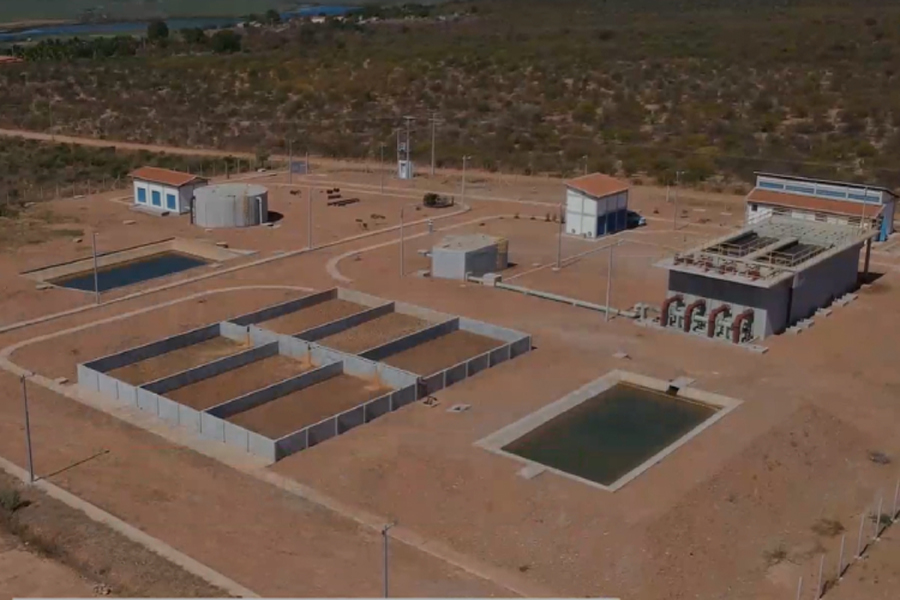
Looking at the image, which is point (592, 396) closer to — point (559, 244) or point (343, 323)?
point (343, 323)

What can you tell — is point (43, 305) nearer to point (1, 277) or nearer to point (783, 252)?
point (1, 277)

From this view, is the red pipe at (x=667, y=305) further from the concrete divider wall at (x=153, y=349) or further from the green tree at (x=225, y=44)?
the green tree at (x=225, y=44)

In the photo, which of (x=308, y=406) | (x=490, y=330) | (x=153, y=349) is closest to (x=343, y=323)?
(x=490, y=330)

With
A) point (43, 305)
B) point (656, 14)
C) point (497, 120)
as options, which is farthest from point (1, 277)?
point (656, 14)

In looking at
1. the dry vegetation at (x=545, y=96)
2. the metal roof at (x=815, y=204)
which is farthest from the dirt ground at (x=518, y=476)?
Answer: the dry vegetation at (x=545, y=96)

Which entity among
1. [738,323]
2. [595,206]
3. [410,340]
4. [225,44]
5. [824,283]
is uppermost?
[225,44]
